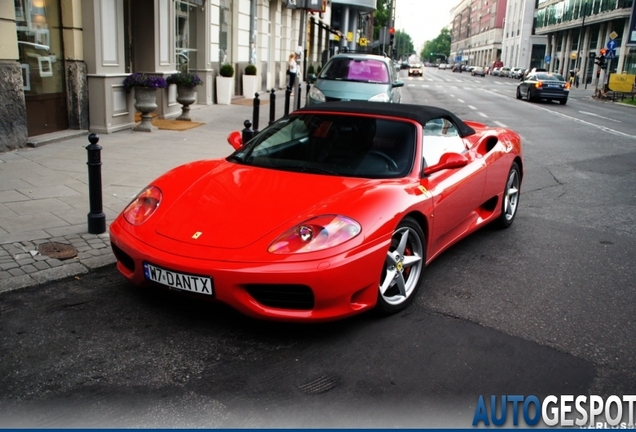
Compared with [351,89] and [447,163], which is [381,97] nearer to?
[351,89]

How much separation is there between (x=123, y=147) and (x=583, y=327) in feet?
26.6

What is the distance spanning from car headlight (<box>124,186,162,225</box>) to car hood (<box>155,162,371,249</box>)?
0.11 m

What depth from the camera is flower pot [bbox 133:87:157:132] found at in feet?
38.9

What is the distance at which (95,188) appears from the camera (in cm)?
532

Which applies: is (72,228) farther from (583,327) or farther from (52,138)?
(52,138)

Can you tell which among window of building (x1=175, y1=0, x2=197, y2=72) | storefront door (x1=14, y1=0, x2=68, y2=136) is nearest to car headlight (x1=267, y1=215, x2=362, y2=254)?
storefront door (x1=14, y1=0, x2=68, y2=136)

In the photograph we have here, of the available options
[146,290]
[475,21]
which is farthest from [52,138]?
[475,21]

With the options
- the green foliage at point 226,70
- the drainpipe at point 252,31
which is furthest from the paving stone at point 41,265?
the drainpipe at point 252,31

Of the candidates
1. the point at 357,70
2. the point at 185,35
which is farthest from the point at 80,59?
the point at 185,35

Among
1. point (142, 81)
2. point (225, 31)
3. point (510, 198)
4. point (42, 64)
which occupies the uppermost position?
point (225, 31)

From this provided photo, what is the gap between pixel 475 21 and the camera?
162 meters

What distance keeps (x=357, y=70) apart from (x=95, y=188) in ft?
32.1

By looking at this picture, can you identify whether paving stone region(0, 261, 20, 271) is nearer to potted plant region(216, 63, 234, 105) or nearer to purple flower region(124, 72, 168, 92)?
purple flower region(124, 72, 168, 92)

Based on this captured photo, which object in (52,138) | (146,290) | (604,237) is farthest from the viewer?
(52,138)
